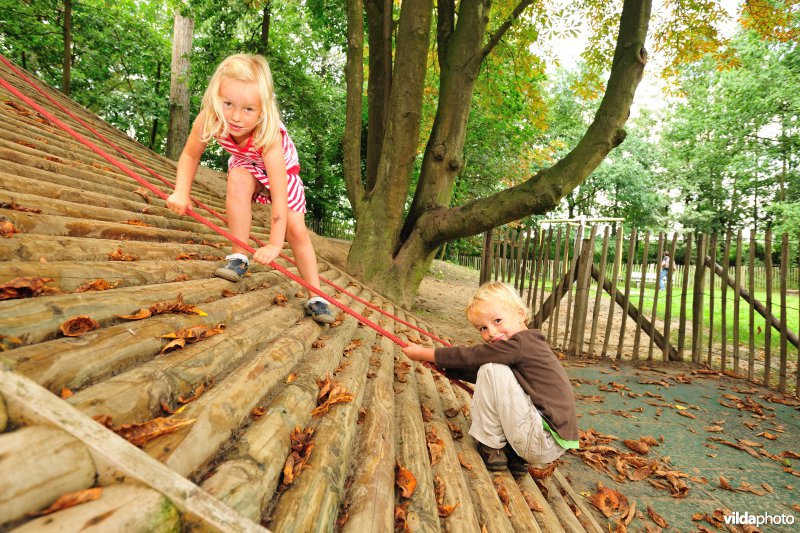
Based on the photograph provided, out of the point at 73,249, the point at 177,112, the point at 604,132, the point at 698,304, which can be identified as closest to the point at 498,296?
the point at 73,249

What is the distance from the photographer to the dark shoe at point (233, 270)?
2650 mm

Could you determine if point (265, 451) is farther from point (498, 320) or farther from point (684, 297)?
point (684, 297)

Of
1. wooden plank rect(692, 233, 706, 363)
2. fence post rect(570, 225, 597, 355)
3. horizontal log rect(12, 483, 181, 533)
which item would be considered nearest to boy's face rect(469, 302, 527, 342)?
horizontal log rect(12, 483, 181, 533)

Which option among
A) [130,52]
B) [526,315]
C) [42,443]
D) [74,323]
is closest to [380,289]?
[526,315]

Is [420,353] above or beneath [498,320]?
beneath

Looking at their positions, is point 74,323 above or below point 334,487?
above

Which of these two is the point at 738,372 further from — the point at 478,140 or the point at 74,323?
the point at 478,140

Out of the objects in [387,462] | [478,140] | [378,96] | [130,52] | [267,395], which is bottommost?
[387,462]

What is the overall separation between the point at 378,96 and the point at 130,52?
13.0m

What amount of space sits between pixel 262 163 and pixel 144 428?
83.2 inches

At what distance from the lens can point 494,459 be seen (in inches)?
80.5

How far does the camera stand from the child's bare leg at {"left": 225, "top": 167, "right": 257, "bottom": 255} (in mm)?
2832

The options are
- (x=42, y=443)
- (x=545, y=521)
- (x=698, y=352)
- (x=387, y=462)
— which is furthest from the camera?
(x=698, y=352)

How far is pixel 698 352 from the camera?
225 inches
